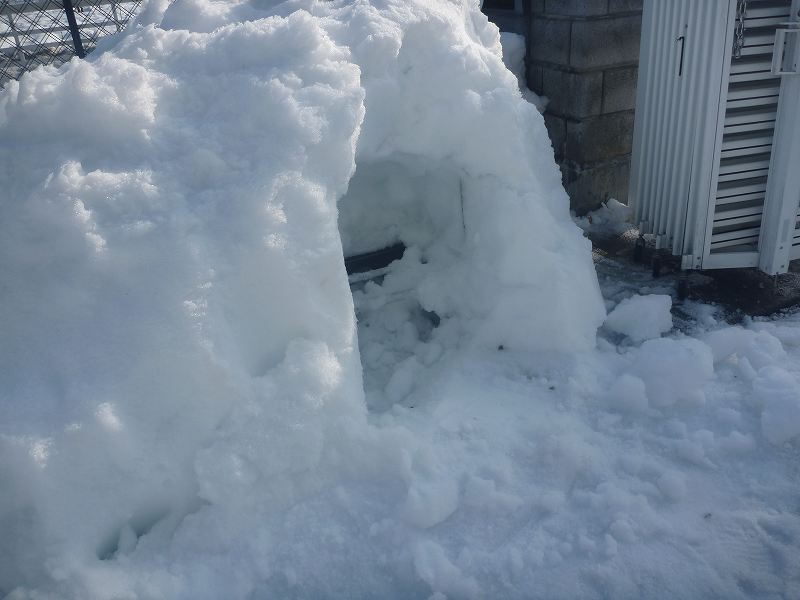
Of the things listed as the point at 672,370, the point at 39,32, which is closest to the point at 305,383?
the point at 672,370

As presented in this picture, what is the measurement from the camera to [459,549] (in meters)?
2.25

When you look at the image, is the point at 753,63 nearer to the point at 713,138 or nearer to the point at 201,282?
the point at 713,138

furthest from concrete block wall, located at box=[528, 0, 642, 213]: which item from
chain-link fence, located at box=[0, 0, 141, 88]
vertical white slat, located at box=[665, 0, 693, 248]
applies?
chain-link fence, located at box=[0, 0, 141, 88]

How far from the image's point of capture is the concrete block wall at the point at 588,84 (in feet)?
15.5

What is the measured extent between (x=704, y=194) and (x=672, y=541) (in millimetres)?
2332

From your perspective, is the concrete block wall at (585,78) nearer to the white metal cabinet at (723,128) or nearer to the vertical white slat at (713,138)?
the white metal cabinet at (723,128)

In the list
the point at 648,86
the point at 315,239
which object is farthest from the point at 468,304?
the point at 648,86

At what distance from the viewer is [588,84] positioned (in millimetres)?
4852

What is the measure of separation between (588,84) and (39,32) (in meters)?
4.66

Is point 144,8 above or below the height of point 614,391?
above

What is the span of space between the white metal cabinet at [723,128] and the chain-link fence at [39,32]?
4.52m

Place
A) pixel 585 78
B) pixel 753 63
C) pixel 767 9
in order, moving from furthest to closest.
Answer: pixel 585 78 → pixel 753 63 → pixel 767 9

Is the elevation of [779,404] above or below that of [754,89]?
below

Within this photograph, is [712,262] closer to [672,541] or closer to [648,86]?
[648,86]
